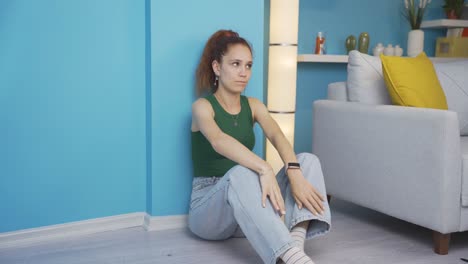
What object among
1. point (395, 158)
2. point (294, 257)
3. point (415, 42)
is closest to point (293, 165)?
point (294, 257)

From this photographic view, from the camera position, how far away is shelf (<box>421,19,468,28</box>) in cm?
405

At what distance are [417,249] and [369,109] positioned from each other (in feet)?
2.19

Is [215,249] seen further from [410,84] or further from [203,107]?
[410,84]

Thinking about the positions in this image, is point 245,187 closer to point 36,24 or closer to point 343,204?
point 36,24

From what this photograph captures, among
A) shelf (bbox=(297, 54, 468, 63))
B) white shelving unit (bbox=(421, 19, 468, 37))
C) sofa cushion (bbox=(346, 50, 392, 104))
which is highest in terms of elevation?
white shelving unit (bbox=(421, 19, 468, 37))

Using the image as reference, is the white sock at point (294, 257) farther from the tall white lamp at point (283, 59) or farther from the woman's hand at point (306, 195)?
the tall white lamp at point (283, 59)

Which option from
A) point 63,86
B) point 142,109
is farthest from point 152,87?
point 63,86

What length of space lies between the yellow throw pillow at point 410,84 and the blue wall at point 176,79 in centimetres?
76

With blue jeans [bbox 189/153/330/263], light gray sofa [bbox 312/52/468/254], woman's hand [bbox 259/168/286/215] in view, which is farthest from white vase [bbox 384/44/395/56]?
woman's hand [bbox 259/168/286/215]

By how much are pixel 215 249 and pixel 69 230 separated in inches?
25.7

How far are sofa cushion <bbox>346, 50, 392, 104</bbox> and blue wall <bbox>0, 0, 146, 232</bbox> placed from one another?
108 cm

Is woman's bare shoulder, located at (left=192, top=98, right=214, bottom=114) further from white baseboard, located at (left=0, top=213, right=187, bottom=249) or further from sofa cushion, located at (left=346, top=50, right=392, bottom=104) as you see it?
sofa cushion, located at (left=346, top=50, right=392, bottom=104)

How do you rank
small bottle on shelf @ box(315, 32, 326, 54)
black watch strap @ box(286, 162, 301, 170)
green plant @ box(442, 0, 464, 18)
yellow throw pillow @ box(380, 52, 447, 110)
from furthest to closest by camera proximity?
green plant @ box(442, 0, 464, 18)
small bottle on shelf @ box(315, 32, 326, 54)
yellow throw pillow @ box(380, 52, 447, 110)
black watch strap @ box(286, 162, 301, 170)

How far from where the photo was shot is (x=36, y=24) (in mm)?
2078
